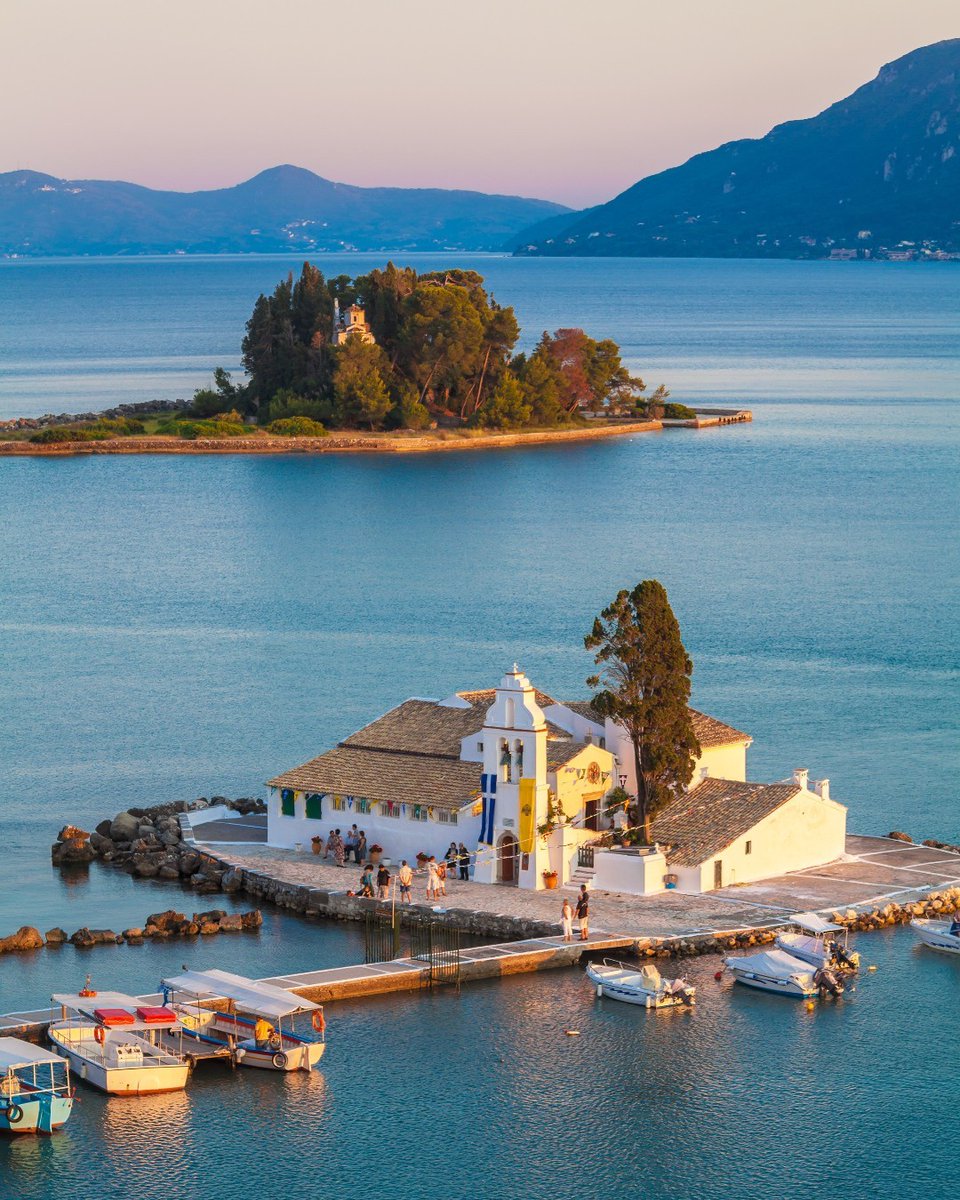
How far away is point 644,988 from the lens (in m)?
37.8

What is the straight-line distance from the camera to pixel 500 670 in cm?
6806

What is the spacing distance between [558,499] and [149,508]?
21.4 meters

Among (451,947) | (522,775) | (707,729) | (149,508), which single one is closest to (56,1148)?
(451,947)

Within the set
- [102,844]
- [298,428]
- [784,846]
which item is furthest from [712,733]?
[298,428]

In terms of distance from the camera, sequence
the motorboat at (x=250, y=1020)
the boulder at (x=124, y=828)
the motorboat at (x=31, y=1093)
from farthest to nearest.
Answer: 1. the boulder at (x=124, y=828)
2. the motorboat at (x=250, y=1020)
3. the motorboat at (x=31, y=1093)

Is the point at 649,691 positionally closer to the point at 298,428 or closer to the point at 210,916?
the point at 210,916

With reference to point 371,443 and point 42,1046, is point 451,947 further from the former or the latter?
point 371,443

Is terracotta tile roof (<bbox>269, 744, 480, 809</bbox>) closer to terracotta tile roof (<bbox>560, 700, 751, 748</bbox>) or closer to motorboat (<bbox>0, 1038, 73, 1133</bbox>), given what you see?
terracotta tile roof (<bbox>560, 700, 751, 748</bbox>)

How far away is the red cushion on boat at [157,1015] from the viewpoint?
35.5 metres

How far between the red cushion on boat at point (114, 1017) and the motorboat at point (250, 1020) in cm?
89

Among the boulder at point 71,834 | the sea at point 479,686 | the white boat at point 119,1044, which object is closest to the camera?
the sea at point 479,686

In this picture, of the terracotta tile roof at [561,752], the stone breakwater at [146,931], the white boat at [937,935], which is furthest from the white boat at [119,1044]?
the white boat at [937,935]

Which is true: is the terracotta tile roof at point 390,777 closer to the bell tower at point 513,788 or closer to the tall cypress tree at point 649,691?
the bell tower at point 513,788

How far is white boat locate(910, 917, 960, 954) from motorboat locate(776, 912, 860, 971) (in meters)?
1.65
